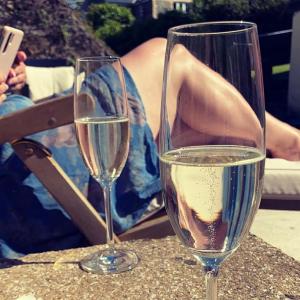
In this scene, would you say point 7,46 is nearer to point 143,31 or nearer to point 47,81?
point 47,81

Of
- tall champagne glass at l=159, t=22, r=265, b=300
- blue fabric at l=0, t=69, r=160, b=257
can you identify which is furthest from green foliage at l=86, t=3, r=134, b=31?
tall champagne glass at l=159, t=22, r=265, b=300

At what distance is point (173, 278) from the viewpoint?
148 cm

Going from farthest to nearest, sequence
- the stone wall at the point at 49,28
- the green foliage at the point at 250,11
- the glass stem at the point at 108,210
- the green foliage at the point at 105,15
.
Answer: the green foliage at the point at 105,15 < the green foliage at the point at 250,11 < the stone wall at the point at 49,28 < the glass stem at the point at 108,210

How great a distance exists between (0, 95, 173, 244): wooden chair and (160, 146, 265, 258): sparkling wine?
1.23 meters

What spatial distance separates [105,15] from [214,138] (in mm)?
19619

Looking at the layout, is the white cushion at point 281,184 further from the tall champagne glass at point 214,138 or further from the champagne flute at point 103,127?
the tall champagne glass at point 214,138

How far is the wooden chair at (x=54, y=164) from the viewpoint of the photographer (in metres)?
2.02

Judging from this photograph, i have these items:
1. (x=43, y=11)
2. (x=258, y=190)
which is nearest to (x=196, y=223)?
(x=258, y=190)

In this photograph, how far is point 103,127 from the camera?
1421 millimetres

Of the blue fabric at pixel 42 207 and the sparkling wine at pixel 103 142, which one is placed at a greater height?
the sparkling wine at pixel 103 142

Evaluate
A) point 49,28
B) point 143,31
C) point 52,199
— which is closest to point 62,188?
point 52,199

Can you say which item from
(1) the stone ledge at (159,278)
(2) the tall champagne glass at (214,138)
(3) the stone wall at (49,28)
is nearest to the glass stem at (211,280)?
(2) the tall champagne glass at (214,138)

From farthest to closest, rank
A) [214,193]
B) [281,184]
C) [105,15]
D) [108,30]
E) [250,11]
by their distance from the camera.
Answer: [105,15] → [108,30] → [250,11] → [281,184] → [214,193]

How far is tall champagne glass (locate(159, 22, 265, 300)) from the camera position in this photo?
808mm
